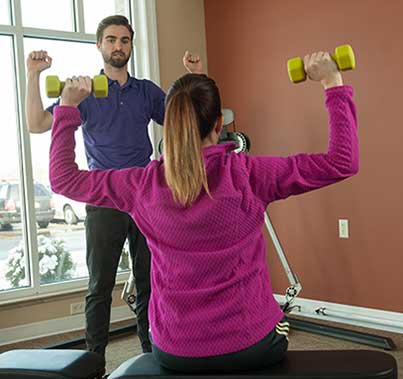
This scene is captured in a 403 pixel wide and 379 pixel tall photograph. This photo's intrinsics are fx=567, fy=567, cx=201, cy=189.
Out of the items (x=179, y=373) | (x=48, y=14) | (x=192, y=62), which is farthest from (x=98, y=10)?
(x=179, y=373)

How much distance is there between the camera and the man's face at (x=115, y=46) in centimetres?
263

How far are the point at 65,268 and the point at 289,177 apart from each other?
275 cm

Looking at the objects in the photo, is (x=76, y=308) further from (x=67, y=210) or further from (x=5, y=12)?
(x=5, y=12)

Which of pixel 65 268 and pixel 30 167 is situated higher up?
pixel 30 167

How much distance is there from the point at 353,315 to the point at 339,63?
8.00 ft

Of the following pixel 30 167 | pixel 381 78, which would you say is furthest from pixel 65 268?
pixel 381 78

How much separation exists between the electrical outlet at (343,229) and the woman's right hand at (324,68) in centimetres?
227

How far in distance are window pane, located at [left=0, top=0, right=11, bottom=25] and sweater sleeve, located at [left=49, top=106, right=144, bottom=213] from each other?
232 centimetres

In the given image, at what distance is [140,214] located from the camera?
1.35 metres

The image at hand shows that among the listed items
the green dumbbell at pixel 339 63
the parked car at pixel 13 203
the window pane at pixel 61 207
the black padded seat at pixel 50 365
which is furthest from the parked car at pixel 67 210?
the green dumbbell at pixel 339 63

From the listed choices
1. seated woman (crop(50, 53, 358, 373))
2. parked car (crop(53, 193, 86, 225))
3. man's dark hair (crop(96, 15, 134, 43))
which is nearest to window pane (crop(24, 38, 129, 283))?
parked car (crop(53, 193, 86, 225))

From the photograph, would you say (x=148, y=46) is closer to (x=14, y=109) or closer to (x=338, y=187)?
(x=14, y=109)

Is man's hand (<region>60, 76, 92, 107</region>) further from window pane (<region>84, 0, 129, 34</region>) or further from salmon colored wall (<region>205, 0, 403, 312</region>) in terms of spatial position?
window pane (<region>84, 0, 129, 34</region>)

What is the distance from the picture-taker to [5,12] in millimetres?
3457
